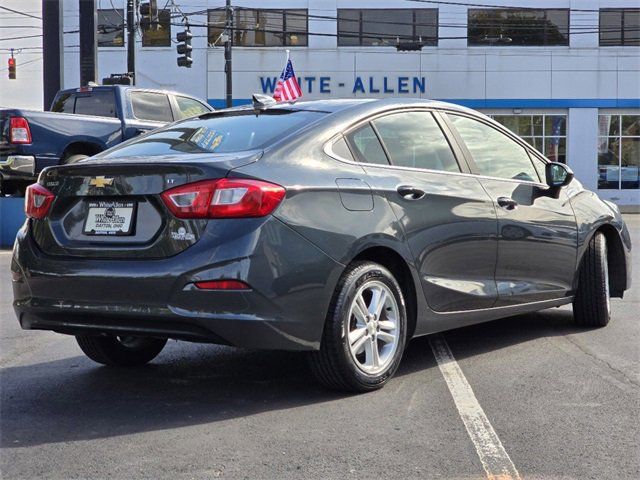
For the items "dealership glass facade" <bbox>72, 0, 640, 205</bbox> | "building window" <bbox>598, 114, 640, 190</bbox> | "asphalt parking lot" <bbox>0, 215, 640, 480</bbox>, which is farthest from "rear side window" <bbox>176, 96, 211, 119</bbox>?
"building window" <bbox>598, 114, 640, 190</bbox>

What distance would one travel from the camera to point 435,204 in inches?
199

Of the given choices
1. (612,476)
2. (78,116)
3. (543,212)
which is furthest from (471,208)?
(78,116)

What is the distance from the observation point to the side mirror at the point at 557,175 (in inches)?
241

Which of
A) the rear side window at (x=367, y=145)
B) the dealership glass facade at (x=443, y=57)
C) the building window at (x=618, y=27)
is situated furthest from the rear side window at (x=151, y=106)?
the building window at (x=618, y=27)

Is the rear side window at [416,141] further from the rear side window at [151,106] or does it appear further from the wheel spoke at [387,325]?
the rear side window at [151,106]

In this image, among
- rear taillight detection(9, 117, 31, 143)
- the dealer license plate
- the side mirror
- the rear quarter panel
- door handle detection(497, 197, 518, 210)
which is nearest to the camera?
the dealer license plate

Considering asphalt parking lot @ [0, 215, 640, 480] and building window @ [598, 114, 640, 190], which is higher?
building window @ [598, 114, 640, 190]

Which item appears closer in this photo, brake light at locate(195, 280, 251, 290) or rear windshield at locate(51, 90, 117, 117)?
brake light at locate(195, 280, 251, 290)

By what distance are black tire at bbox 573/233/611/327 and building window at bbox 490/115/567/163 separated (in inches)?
1057

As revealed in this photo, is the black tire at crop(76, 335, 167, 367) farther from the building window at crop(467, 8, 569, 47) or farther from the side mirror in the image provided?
the building window at crop(467, 8, 569, 47)

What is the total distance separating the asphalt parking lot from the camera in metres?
3.54

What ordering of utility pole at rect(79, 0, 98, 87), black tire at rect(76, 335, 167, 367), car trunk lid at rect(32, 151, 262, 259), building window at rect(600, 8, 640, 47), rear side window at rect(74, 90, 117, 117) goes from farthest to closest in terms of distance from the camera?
building window at rect(600, 8, 640, 47), utility pole at rect(79, 0, 98, 87), rear side window at rect(74, 90, 117, 117), black tire at rect(76, 335, 167, 367), car trunk lid at rect(32, 151, 262, 259)

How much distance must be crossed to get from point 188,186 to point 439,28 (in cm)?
2969

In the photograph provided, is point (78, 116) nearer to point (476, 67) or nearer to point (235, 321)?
point (235, 321)
